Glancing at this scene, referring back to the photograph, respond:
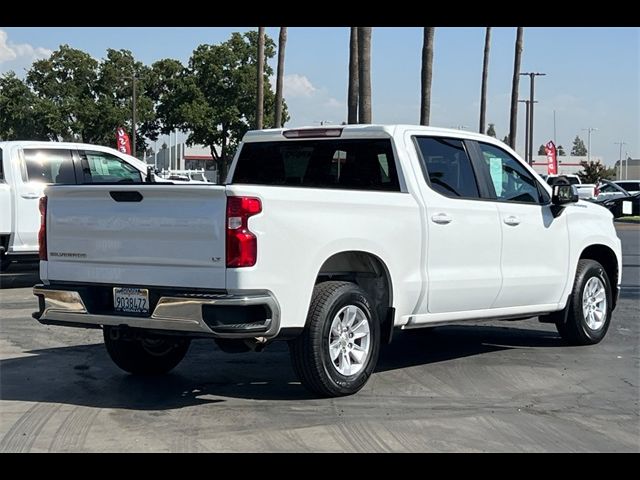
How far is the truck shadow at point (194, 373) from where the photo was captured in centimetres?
725

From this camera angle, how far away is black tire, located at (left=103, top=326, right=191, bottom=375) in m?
7.99

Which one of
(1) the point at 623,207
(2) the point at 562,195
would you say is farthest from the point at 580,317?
(1) the point at 623,207

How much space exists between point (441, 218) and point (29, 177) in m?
7.92

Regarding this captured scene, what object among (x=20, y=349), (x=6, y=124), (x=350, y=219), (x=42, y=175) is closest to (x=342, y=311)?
(x=350, y=219)

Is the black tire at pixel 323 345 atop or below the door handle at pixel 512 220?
below

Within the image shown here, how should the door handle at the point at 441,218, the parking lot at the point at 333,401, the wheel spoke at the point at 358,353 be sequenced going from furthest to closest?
the door handle at the point at 441,218, the wheel spoke at the point at 358,353, the parking lot at the point at 333,401

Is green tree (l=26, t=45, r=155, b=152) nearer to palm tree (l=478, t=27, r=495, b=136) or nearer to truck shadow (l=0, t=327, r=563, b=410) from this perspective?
palm tree (l=478, t=27, r=495, b=136)

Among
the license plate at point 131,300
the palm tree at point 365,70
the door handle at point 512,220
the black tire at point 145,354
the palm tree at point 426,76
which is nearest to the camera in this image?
the license plate at point 131,300

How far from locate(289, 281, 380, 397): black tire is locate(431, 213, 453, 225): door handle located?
1.02 m

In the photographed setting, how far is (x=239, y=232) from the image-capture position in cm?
635

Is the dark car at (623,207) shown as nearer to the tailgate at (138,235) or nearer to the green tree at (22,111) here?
the tailgate at (138,235)

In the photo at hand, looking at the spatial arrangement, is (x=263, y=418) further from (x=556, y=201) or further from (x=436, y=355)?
(x=556, y=201)

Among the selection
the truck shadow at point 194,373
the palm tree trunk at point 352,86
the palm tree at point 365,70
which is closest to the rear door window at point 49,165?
the truck shadow at point 194,373

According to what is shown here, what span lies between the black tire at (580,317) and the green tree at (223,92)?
44.1 meters
